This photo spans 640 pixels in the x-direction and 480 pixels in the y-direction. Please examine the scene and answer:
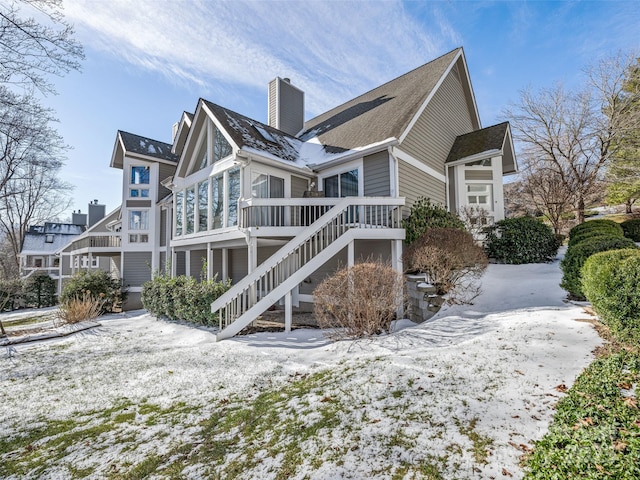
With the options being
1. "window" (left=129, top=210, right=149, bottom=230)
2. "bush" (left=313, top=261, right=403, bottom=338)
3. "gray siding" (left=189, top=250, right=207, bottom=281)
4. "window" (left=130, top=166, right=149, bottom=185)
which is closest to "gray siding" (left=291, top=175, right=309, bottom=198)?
"bush" (left=313, top=261, right=403, bottom=338)

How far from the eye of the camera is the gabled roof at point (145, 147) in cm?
1864

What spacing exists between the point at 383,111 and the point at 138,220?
51.4 ft

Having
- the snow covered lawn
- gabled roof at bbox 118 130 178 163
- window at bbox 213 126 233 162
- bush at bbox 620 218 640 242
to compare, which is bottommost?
the snow covered lawn

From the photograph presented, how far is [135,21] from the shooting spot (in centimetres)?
832

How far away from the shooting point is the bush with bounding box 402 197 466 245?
9055 millimetres

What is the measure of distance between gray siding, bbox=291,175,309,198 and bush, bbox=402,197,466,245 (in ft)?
14.1

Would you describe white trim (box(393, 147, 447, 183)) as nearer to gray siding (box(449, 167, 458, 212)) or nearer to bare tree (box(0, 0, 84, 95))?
gray siding (box(449, 167, 458, 212))

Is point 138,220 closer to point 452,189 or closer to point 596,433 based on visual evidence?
point 452,189

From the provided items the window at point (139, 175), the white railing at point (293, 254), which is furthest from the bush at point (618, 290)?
the window at point (139, 175)

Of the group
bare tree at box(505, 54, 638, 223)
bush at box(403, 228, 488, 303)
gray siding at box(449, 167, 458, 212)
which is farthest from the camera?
bare tree at box(505, 54, 638, 223)

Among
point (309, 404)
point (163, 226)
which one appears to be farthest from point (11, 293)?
point (309, 404)

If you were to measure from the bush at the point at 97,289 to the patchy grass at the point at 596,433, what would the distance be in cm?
1682

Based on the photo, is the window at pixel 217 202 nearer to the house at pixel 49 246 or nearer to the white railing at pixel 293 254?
the white railing at pixel 293 254

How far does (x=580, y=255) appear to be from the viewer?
608cm
